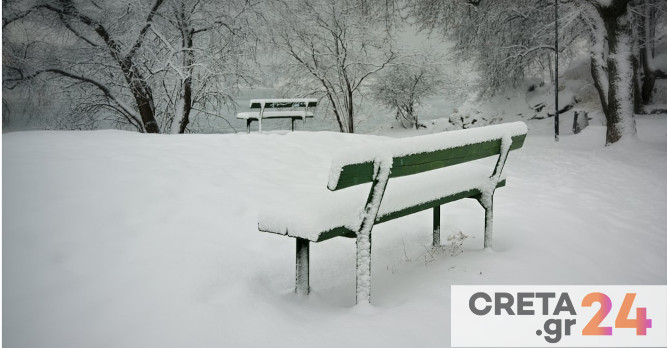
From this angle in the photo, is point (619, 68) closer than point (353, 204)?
No

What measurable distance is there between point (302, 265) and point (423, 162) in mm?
969

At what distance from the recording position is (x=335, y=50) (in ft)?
64.7

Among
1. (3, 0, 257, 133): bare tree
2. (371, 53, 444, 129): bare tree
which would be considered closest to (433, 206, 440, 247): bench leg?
(3, 0, 257, 133): bare tree

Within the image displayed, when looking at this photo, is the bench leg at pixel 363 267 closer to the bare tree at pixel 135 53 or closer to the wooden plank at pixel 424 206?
the wooden plank at pixel 424 206

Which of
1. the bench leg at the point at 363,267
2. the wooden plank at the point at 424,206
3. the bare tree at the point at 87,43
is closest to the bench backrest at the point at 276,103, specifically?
the bare tree at the point at 87,43

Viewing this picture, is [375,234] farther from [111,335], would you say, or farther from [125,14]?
[125,14]

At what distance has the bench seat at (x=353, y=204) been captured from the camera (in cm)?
327

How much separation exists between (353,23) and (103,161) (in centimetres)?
1395

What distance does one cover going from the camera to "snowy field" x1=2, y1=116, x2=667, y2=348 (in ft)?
10.6

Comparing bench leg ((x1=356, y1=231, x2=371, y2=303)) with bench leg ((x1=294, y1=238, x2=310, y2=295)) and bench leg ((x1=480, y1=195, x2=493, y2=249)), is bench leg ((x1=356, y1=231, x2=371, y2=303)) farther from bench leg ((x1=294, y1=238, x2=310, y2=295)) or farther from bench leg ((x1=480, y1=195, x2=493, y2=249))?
bench leg ((x1=480, y1=195, x2=493, y2=249))

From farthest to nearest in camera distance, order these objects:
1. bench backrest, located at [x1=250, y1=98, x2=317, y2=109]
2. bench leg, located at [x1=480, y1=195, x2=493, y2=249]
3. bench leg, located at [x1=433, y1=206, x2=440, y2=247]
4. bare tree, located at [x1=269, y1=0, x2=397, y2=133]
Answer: bare tree, located at [x1=269, y1=0, x2=397, y2=133], bench backrest, located at [x1=250, y1=98, x2=317, y2=109], bench leg, located at [x1=433, y1=206, x2=440, y2=247], bench leg, located at [x1=480, y1=195, x2=493, y2=249]

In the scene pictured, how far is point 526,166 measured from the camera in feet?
33.7

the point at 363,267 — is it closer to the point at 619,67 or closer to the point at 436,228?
the point at 436,228

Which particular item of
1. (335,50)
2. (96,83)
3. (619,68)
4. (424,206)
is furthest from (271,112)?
(424,206)
